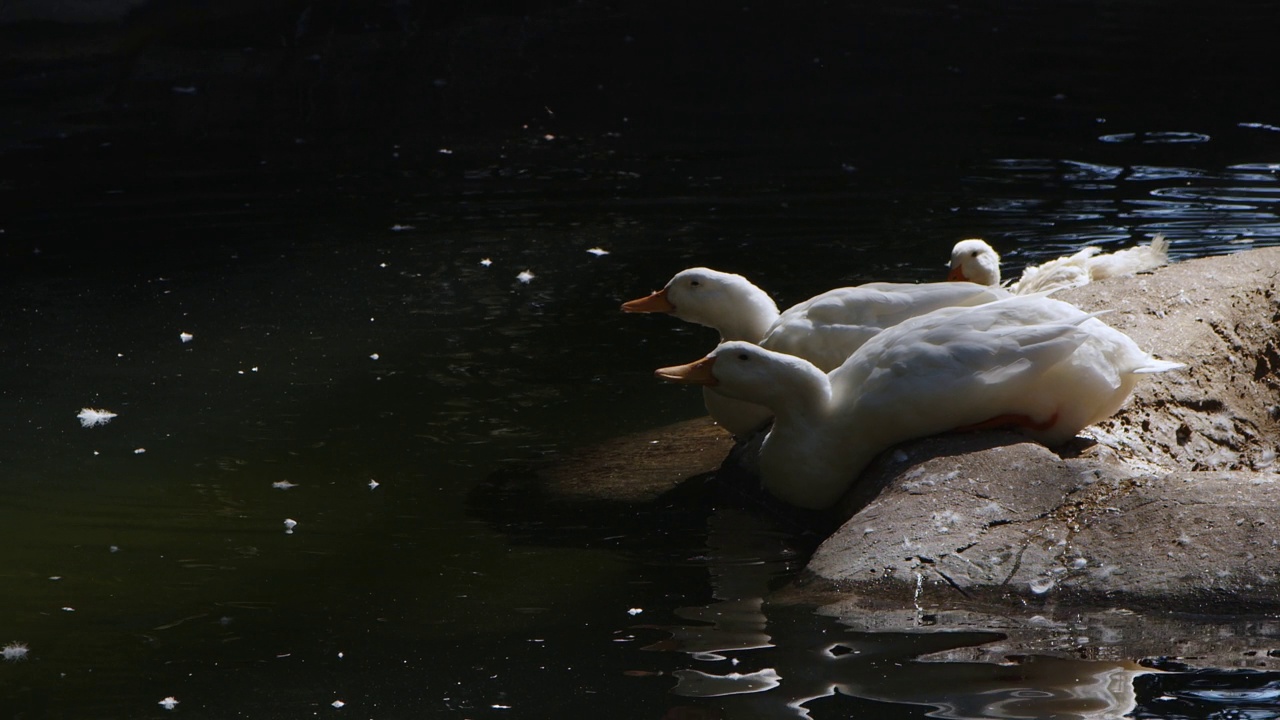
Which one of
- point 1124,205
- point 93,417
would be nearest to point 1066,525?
point 93,417

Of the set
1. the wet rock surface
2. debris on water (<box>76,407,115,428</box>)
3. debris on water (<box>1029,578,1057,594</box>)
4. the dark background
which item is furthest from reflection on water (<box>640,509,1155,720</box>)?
the dark background

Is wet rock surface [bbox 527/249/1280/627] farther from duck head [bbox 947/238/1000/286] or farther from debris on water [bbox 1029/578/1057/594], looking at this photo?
duck head [bbox 947/238/1000/286]

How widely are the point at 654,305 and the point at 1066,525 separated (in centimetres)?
261

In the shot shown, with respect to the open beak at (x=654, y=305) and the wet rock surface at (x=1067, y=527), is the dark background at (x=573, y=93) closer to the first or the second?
the open beak at (x=654, y=305)

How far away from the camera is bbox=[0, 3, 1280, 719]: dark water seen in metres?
3.95

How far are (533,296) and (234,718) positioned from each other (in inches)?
182

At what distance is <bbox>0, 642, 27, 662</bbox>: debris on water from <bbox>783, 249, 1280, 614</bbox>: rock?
226 cm

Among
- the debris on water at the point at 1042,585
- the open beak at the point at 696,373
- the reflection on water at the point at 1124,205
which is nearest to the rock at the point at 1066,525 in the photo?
the debris on water at the point at 1042,585

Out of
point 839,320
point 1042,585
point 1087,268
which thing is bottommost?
point 1042,585

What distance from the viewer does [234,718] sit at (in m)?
3.69

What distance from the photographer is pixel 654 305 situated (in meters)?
6.41

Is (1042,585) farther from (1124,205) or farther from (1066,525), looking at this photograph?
(1124,205)

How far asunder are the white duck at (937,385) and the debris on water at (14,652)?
2505 mm

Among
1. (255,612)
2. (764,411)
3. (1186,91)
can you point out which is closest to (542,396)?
(764,411)
